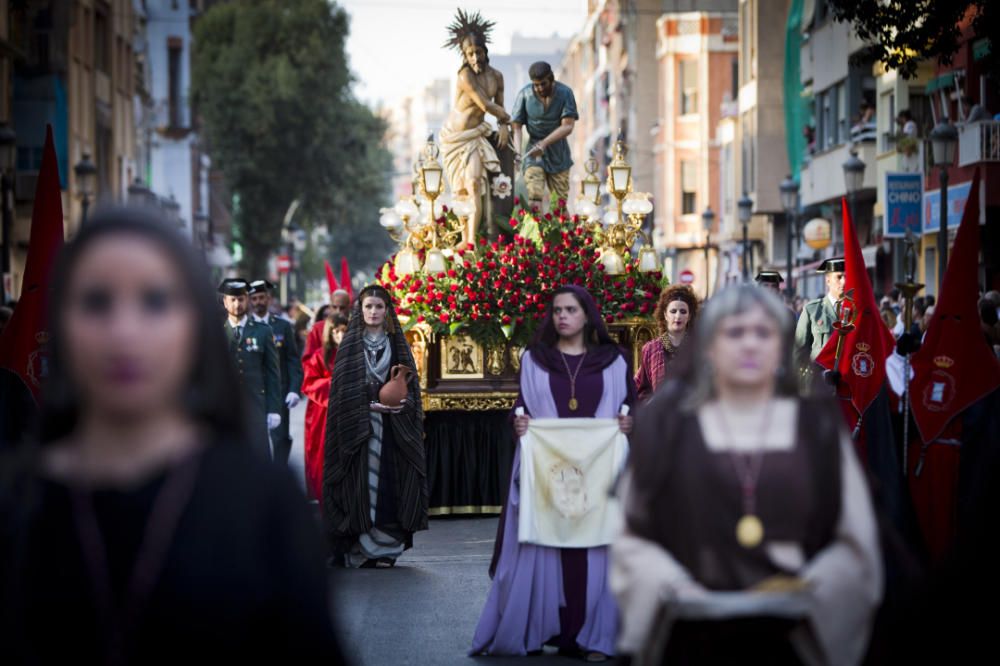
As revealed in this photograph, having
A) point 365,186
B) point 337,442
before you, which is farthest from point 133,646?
point 365,186

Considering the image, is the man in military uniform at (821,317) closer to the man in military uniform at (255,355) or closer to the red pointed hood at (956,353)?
the red pointed hood at (956,353)

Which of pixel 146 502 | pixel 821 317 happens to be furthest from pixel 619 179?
pixel 146 502

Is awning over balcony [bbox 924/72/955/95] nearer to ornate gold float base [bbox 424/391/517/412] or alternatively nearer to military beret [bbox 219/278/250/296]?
ornate gold float base [bbox 424/391/517/412]

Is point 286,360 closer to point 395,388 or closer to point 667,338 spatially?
point 395,388

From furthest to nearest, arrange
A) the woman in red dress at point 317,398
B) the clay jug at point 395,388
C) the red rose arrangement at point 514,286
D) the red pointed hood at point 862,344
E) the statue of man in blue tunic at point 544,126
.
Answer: the statue of man in blue tunic at point 544,126 < the red rose arrangement at point 514,286 < the woman in red dress at point 317,398 < the clay jug at point 395,388 < the red pointed hood at point 862,344

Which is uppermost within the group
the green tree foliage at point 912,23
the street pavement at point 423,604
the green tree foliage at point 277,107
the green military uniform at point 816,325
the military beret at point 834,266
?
the green tree foliage at point 277,107

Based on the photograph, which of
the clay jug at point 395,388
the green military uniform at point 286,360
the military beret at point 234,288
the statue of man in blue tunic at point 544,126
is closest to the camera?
the clay jug at point 395,388

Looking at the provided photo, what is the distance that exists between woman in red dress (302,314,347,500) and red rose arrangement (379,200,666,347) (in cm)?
87

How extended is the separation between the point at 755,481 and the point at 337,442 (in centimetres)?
839

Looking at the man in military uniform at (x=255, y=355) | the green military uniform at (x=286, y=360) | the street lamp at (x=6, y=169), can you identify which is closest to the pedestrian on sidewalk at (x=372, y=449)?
the man in military uniform at (x=255, y=355)

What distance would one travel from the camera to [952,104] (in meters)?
33.3

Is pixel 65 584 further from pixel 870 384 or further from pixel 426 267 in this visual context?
pixel 426 267

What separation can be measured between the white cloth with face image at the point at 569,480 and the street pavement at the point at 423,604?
2.01 feet

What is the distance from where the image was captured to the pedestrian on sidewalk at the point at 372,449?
12.6 m
